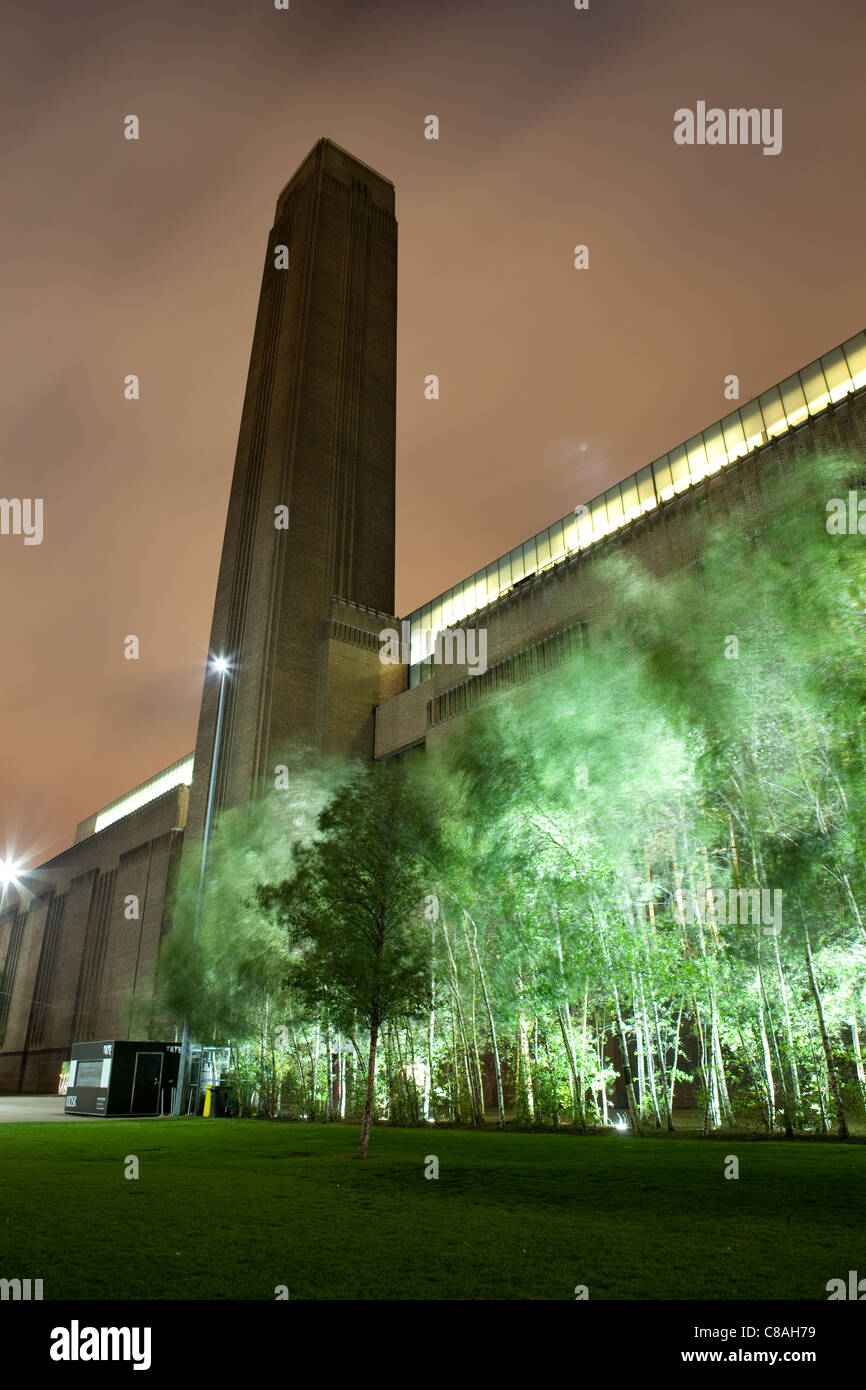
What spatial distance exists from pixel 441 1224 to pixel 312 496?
48.1 meters

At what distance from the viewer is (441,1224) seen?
24.9ft

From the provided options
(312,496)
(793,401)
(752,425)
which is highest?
(312,496)

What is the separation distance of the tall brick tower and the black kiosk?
16.4 meters

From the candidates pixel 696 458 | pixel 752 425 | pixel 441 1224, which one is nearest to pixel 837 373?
→ pixel 752 425

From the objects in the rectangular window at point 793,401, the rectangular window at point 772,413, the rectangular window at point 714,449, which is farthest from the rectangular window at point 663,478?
the rectangular window at point 793,401

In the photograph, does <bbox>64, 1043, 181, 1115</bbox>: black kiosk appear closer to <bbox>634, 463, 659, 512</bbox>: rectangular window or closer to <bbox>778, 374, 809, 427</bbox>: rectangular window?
<bbox>634, 463, 659, 512</bbox>: rectangular window

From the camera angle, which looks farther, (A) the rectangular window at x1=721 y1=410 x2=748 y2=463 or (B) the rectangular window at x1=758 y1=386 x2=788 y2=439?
(A) the rectangular window at x1=721 y1=410 x2=748 y2=463

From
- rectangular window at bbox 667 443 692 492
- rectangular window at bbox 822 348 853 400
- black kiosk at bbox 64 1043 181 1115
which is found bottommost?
black kiosk at bbox 64 1043 181 1115

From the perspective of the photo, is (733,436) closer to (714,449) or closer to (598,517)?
(714,449)

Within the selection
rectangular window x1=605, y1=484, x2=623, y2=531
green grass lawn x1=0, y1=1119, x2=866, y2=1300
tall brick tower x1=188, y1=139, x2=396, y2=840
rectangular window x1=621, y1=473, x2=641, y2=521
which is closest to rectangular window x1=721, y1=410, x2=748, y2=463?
rectangular window x1=621, y1=473, x2=641, y2=521

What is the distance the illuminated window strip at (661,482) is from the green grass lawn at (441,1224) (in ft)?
83.8

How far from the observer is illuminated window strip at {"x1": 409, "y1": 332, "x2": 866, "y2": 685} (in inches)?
1177
